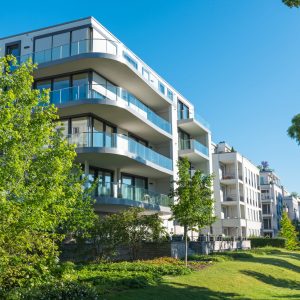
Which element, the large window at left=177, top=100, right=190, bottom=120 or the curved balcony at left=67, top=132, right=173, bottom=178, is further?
the large window at left=177, top=100, right=190, bottom=120

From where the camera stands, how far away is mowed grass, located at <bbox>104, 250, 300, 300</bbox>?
48.0ft

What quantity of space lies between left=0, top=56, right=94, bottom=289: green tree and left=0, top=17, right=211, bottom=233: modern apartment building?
1344 cm

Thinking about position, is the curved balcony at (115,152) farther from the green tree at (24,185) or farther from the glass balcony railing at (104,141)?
the green tree at (24,185)

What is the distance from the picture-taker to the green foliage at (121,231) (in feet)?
74.5

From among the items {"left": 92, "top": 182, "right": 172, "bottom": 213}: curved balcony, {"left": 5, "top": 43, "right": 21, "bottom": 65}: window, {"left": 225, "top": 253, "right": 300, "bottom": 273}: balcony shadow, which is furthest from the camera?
{"left": 5, "top": 43, "right": 21, "bottom": 65}: window

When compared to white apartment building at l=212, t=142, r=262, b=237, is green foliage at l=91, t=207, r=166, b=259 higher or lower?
lower

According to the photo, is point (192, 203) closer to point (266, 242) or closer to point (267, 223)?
point (266, 242)

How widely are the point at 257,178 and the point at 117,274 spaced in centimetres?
5806

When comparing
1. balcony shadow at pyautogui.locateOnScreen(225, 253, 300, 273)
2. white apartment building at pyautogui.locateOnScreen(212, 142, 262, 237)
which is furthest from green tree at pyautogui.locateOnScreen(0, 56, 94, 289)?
white apartment building at pyautogui.locateOnScreen(212, 142, 262, 237)

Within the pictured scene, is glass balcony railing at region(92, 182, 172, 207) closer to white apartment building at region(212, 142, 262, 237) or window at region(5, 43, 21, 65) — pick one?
window at region(5, 43, 21, 65)

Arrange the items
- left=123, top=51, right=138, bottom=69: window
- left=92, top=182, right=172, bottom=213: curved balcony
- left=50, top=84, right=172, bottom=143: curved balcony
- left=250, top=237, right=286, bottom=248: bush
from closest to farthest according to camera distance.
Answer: left=92, top=182, right=172, bottom=213: curved balcony, left=50, top=84, right=172, bottom=143: curved balcony, left=123, top=51, right=138, bottom=69: window, left=250, top=237, right=286, bottom=248: bush

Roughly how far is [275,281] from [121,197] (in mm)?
11252

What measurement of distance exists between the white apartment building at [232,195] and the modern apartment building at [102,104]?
830 inches

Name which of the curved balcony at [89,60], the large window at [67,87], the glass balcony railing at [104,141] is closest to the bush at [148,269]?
the glass balcony railing at [104,141]
